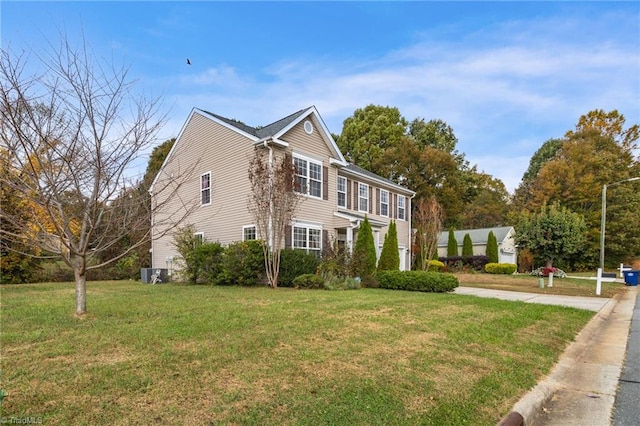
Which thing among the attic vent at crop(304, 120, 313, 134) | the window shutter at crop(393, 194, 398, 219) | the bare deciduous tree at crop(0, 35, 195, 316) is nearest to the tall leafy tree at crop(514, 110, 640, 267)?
the window shutter at crop(393, 194, 398, 219)

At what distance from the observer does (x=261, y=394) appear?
326 centimetres

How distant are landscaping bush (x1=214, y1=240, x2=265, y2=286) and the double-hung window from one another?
197 cm

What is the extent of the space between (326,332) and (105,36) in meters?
6.00

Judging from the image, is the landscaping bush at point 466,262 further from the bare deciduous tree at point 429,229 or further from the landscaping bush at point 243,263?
the landscaping bush at point 243,263

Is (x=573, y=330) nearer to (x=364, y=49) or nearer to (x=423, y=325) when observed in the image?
(x=423, y=325)

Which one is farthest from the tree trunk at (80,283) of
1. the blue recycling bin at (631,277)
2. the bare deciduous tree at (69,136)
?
the blue recycling bin at (631,277)

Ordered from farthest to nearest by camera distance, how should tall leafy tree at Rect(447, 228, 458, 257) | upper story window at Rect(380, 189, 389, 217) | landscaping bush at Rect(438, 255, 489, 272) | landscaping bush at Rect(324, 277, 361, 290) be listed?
1. tall leafy tree at Rect(447, 228, 458, 257)
2. landscaping bush at Rect(438, 255, 489, 272)
3. upper story window at Rect(380, 189, 389, 217)
4. landscaping bush at Rect(324, 277, 361, 290)

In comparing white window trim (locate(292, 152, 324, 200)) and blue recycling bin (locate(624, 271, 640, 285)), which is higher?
white window trim (locate(292, 152, 324, 200))

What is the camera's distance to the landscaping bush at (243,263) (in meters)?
13.1

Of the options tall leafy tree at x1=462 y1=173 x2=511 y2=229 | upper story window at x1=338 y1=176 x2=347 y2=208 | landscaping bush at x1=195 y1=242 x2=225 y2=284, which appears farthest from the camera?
tall leafy tree at x1=462 y1=173 x2=511 y2=229

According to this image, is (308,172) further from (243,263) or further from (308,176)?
(243,263)

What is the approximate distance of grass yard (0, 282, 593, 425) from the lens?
9.75 ft

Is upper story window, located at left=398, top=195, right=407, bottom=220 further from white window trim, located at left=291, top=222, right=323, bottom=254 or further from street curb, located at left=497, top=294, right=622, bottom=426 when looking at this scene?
street curb, located at left=497, top=294, right=622, bottom=426

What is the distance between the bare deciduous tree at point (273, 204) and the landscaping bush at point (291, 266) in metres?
0.24
